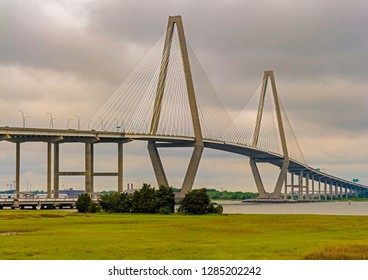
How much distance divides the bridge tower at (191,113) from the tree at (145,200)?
26.0 m

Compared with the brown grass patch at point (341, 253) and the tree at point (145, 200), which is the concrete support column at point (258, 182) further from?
the brown grass patch at point (341, 253)

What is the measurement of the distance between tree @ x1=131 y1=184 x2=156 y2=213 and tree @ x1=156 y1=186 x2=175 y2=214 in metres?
0.54

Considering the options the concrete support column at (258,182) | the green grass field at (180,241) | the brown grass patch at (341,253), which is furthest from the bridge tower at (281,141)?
the brown grass patch at (341,253)

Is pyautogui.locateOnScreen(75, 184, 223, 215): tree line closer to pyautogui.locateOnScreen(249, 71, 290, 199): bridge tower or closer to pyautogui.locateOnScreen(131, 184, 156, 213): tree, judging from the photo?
pyautogui.locateOnScreen(131, 184, 156, 213): tree

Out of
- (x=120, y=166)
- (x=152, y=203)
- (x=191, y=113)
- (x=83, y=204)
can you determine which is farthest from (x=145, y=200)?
(x=120, y=166)

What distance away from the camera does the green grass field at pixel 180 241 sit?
40.7m

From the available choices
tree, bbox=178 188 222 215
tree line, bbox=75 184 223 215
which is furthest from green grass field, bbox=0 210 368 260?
tree line, bbox=75 184 223 215

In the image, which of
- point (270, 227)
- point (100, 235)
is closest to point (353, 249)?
point (100, 235)

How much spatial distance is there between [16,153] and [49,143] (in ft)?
16.1

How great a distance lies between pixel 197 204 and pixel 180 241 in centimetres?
4173

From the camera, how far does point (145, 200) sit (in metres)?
94.2

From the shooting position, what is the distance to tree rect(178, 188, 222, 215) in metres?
90.4

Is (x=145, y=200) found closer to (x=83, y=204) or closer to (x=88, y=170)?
(x=83, y=204)

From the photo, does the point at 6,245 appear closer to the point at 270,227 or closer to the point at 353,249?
the point at 353,249
